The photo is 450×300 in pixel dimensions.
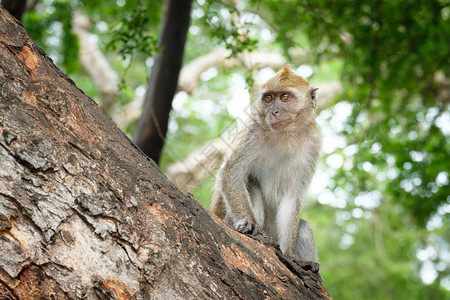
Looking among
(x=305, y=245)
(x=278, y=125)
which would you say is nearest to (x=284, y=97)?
(x=278, y=125)

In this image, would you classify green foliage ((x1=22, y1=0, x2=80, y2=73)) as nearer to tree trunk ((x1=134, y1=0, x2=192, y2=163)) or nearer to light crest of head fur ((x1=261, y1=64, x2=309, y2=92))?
tree trunk ((x1=134, y1=0, x2=192, y2=163))

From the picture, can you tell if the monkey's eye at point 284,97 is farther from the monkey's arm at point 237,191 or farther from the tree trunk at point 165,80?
the tree trunk at point 165,80

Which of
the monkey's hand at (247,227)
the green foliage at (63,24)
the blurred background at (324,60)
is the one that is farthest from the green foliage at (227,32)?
the green foliage at (63,24)

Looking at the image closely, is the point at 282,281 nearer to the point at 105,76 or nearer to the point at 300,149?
the point at 300,149

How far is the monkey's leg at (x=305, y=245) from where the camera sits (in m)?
4.50

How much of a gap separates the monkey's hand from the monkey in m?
0.35

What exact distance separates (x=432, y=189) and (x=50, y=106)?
6185 mm

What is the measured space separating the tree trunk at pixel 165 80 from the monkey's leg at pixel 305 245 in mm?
1893

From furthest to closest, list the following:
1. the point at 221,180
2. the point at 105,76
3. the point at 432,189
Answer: the point at 105,76, the point at 432,189, the point at 221,180

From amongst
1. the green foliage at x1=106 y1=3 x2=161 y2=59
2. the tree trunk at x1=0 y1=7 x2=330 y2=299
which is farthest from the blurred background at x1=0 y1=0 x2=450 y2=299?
the tree trunk at x1=0 y1=7 x2=330 y2=299

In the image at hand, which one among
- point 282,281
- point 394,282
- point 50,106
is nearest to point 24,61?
point 50,106

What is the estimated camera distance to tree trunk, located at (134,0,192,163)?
5.52m

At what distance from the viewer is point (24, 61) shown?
2.21m

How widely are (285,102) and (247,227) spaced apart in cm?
124
